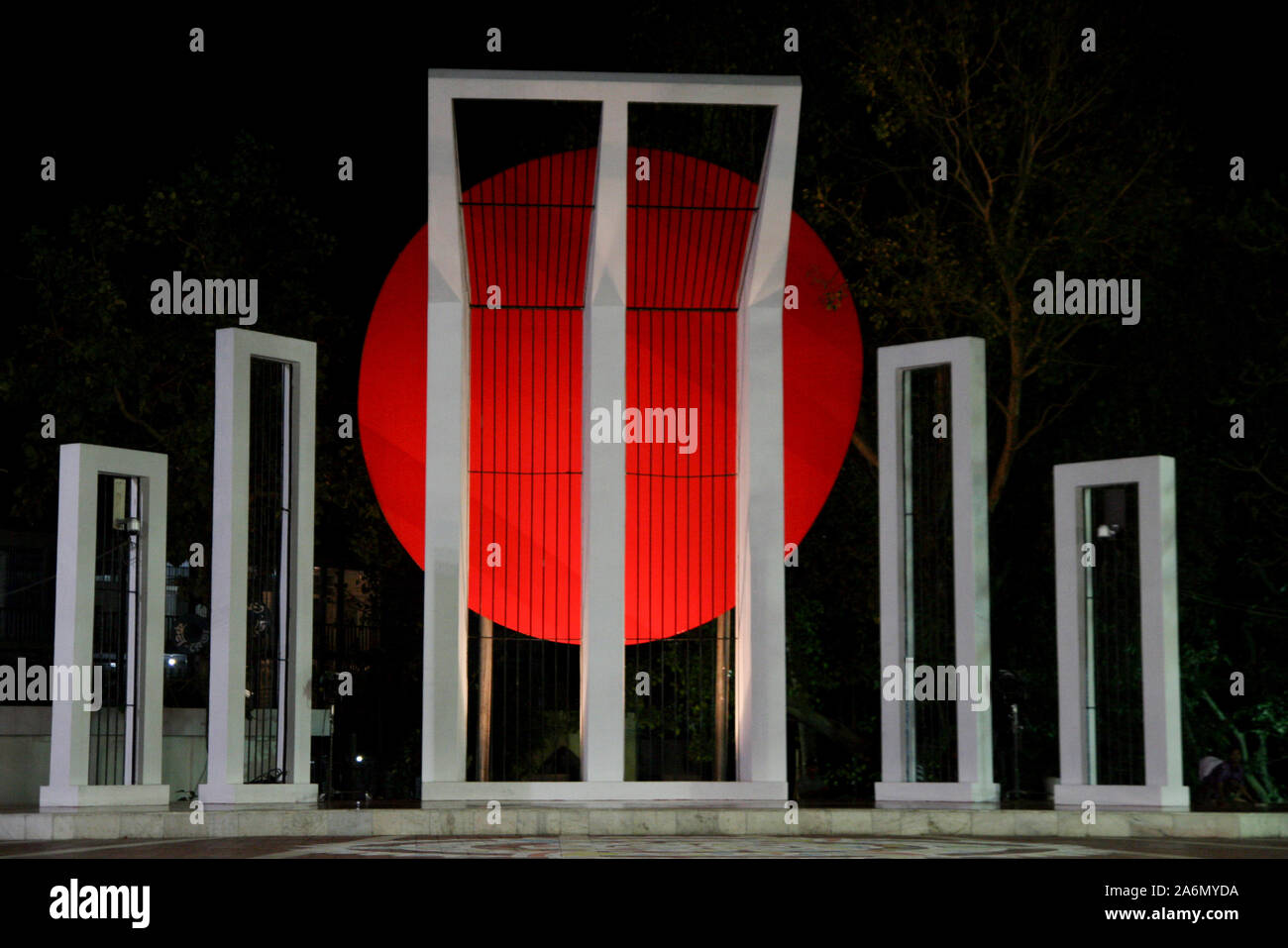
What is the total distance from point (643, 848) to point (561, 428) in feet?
22.8

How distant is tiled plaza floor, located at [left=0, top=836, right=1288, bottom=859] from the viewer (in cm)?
1374

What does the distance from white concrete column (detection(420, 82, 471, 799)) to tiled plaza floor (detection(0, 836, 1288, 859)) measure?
1.69 meters

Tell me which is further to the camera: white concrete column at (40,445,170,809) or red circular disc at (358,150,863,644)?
red circular disc at (358,150,863,644)

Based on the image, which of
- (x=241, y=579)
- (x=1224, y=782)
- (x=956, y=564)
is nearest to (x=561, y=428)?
(x=241, y=579)

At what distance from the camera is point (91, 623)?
17.9 meters

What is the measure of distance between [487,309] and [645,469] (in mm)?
2601

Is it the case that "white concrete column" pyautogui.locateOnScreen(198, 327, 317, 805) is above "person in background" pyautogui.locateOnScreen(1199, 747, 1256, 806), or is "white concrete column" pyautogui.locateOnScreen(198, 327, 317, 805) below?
above

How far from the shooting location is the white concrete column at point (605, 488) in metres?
18.0

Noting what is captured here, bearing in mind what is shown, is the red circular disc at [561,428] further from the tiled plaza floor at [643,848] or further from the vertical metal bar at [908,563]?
the tiled plaza floor at [643,848]

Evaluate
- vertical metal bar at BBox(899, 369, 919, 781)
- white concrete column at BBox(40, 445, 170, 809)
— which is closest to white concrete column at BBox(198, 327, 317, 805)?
white concrete column at BBox(40, 445, 170, 809)

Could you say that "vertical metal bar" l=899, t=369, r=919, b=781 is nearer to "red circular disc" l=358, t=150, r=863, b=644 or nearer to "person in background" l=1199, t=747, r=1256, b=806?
"red circular disc" l=358, t=150, r=863, b=644
